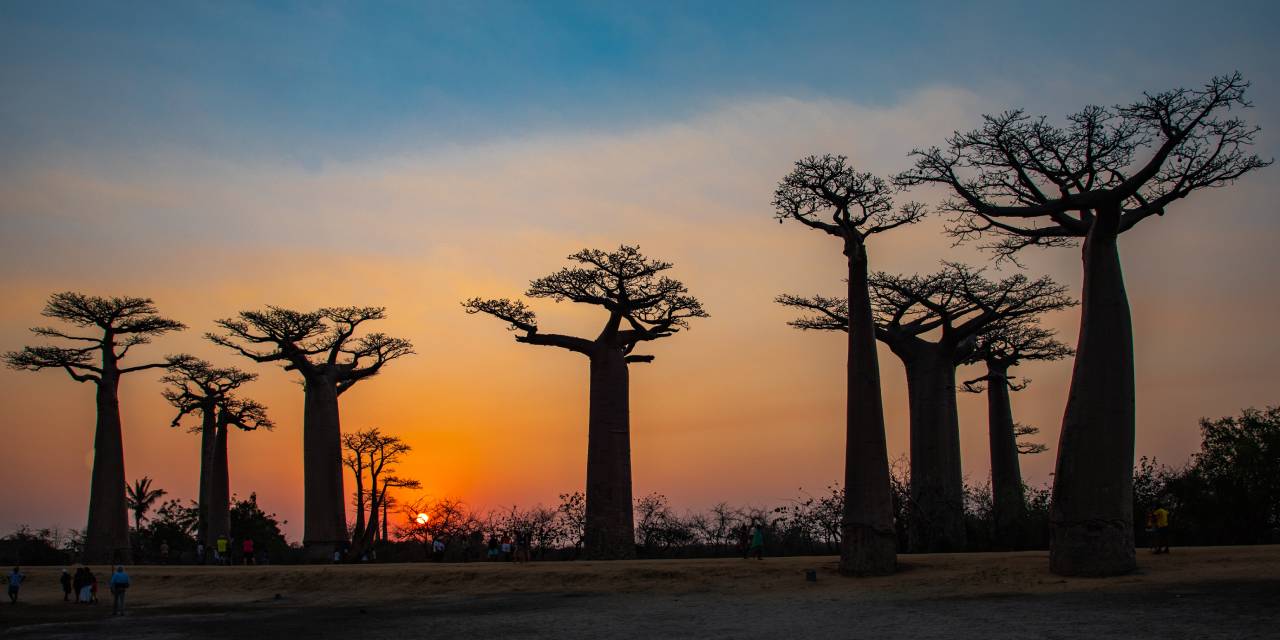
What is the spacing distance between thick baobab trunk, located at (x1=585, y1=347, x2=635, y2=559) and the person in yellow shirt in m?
12.3

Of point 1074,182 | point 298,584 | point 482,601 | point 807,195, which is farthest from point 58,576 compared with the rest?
point 1074,182

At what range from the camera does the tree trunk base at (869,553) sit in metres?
17.9

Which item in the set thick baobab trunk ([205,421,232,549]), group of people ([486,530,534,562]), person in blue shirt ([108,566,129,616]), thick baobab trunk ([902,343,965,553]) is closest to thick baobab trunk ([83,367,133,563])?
thick baobab trunk ([205,421,232,549])

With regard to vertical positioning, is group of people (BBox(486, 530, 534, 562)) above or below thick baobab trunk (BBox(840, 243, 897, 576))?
below

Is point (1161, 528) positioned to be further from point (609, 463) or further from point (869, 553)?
point (609, 463)

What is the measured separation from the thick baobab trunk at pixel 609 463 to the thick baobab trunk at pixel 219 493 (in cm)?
1776

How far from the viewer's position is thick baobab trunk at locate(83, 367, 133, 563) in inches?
1284

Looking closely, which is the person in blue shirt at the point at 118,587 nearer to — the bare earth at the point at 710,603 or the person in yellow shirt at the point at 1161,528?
the bare earth at the point at 710,603

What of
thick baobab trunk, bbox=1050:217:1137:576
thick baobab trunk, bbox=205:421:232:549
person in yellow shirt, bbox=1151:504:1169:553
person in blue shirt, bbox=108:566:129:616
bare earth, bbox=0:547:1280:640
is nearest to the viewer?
bare earth, bbox=0:547:1280:640

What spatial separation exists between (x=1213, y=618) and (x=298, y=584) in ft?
56.1

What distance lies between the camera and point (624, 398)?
89.5 feet

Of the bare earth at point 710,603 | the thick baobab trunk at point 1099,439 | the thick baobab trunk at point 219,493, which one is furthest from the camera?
the thick baobab trunk at point 219,493

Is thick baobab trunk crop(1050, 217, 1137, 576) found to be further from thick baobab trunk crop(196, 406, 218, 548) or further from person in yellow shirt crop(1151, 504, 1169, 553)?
thick baobab trunk crop(196, 406, 218, 548)

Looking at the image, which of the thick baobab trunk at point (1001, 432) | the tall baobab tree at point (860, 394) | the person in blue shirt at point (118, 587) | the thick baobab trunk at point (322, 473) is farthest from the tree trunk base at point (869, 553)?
the thick baobab trunk at point (322, 473)
